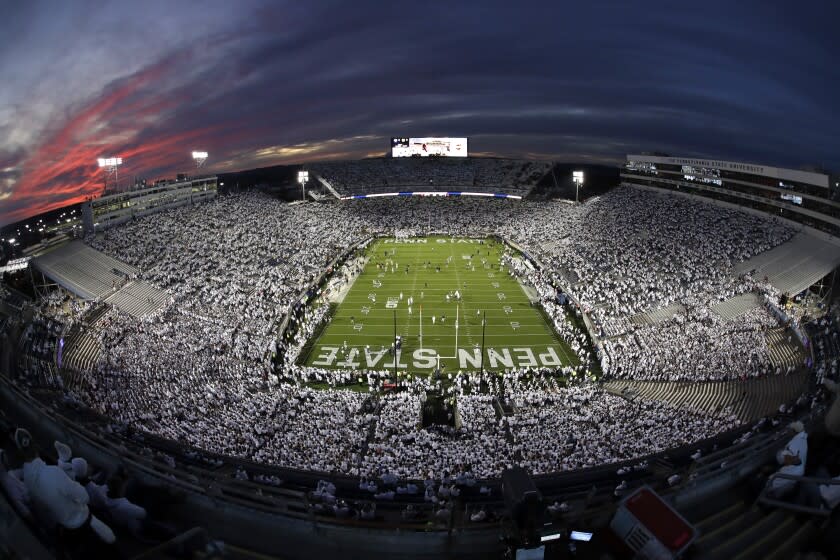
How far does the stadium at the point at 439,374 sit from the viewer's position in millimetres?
6043

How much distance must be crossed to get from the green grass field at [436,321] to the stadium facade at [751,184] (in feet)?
68.4

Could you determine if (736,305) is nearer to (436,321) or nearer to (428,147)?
(436,321)

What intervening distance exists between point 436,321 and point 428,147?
2056 inches

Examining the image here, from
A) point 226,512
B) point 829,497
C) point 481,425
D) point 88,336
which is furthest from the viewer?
point 88,336

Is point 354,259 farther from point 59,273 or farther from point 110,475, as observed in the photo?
point 110,475

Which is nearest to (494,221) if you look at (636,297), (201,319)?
(636,297)

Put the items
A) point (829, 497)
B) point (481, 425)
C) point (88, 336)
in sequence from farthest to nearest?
point (88, 336) < point (481, 425) < point (829, 497)

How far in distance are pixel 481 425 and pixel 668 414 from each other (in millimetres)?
6710

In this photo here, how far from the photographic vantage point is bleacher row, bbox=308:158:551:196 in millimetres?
69812

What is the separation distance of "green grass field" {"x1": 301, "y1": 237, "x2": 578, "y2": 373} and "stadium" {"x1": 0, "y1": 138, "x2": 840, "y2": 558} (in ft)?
0.76

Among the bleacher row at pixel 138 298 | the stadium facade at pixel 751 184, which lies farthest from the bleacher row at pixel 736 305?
the bleacher row at pixel 138 298

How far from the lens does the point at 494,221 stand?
57.0m

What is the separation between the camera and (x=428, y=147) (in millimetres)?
76938

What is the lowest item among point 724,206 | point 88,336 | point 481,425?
point 481,425
